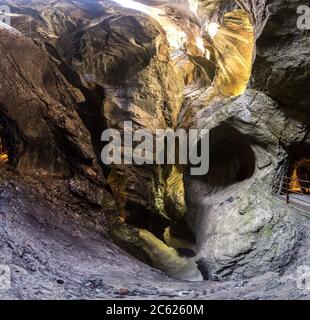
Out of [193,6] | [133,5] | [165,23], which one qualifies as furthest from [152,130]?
[165,23]

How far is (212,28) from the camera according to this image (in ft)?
49.6

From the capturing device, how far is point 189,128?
583 inches

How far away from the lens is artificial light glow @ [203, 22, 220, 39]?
1482 cm

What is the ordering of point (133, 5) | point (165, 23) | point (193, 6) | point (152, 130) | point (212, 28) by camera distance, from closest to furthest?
point (212, 28), point (193, 6), point (133, 5), point (152, 130), point (165, 23)

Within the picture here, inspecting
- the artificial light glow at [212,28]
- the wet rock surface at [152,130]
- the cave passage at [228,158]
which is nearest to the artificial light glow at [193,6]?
the wet rock surface at [152,130]

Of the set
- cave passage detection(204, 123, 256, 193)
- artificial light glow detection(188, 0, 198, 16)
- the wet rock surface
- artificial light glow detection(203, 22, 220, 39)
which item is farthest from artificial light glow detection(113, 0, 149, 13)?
cave passage detection(204, 123, 256, 193)

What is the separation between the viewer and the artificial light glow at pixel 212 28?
584 inches

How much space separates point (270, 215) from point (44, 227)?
6170mm

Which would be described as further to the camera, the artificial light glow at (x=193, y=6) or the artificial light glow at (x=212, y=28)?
the artificial light glow at (x=193, y=6)

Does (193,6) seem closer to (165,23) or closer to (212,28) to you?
(212,28)

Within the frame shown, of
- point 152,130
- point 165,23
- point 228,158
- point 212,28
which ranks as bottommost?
point 228,158

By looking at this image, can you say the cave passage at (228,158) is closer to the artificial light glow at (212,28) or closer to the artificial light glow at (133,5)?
the artificial light glow at (212,28)

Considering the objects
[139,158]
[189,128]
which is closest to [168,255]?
[139,158]
